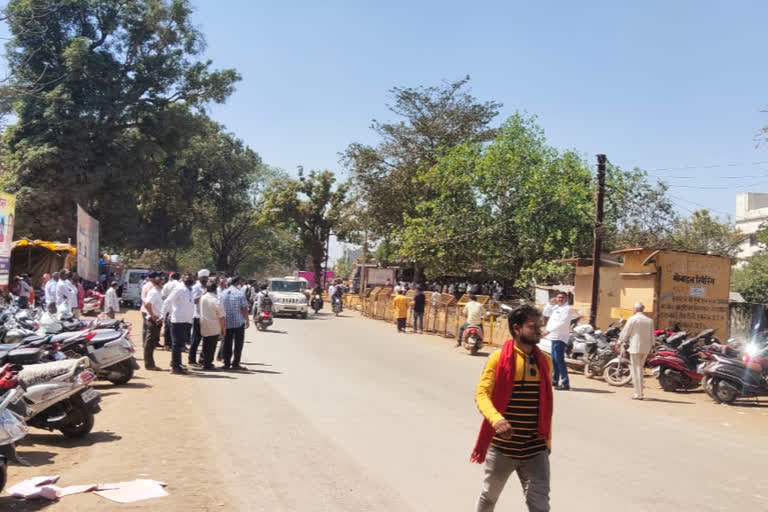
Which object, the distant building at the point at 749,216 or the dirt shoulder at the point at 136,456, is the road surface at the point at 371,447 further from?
the distant building at the point at 749,216

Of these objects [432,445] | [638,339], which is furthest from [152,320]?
[638,339]

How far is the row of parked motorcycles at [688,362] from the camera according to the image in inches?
518

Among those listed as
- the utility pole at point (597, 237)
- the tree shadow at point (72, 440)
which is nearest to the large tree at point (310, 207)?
the utility pole at point (597, 237)

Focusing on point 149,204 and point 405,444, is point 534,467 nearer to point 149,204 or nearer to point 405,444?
point 405,444

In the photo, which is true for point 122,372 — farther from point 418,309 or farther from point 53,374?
point 418,309

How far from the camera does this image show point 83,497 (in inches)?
232

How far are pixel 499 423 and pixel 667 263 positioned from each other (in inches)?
668

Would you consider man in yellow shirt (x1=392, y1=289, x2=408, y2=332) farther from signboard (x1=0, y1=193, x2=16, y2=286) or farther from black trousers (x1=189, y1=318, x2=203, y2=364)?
signboard (x1=0, y1=193, x2=16, y2=286)

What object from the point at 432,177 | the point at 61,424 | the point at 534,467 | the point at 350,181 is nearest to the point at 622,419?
the point at 534,467

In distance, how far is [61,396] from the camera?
7668 millimetres

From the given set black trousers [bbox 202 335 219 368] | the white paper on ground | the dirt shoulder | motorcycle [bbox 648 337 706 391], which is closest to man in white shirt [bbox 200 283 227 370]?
black trousers [bbox 202 335 219 368]

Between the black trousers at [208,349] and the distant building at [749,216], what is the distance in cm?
4933

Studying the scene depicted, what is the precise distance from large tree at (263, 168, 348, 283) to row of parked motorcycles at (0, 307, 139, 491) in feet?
154

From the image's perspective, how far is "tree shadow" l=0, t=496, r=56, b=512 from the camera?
5.64 m
